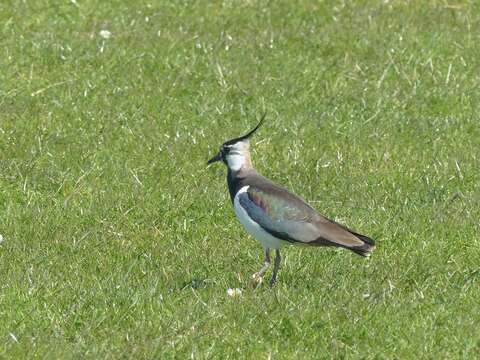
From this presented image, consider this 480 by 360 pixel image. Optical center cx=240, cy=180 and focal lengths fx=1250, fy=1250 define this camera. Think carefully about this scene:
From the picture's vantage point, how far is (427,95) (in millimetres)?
12352

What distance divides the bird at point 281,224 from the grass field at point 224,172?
0.30 meters

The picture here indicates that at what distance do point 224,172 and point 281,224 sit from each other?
246 cm

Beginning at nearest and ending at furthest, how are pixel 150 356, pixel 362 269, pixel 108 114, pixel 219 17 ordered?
pixel 150 356 → pixel 362 269 → pixel 108 114 → pixel 219 17

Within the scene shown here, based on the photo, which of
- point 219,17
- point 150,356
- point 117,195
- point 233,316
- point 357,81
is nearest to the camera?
point 150,356

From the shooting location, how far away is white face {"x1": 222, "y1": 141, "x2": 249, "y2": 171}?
907cm

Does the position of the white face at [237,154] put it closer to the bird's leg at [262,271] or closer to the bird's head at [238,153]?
the bird's head at [238,153]

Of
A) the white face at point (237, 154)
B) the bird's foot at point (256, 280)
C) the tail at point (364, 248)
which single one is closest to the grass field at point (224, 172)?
the bird's foot at point (256, 280)

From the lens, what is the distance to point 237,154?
29.8 feet

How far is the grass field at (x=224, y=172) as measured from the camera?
25.0ft

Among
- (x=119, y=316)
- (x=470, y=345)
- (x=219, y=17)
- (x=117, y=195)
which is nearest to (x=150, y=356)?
(x=119, y=316)

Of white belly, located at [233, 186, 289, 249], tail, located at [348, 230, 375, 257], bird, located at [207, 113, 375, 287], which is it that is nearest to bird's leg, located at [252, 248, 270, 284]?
bird, located at [207, 113, 375, 287]

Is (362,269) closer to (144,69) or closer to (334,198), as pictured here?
(334,198)

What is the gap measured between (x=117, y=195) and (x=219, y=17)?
4.71 metres

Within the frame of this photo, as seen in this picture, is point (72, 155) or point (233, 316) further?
point (72, 155)
